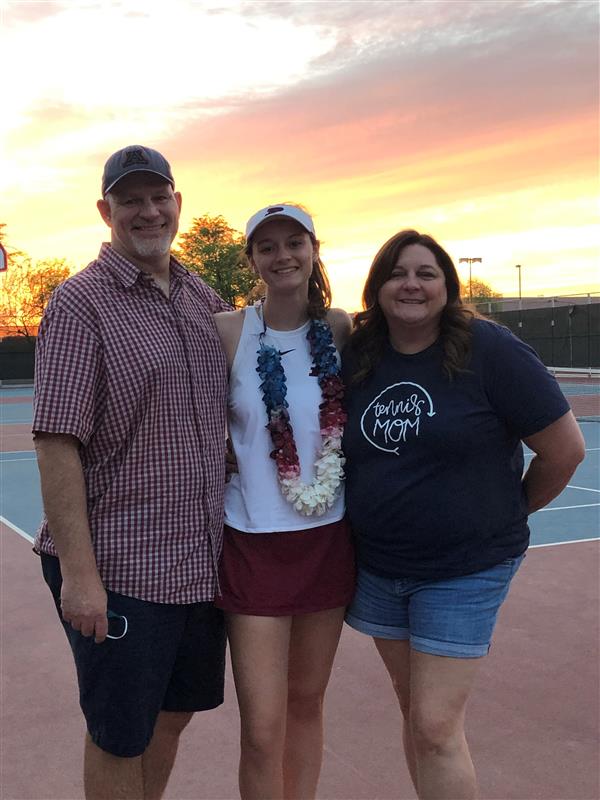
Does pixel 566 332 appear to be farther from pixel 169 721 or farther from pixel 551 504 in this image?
pixel 169 721

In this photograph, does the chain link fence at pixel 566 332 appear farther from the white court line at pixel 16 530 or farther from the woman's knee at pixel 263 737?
the woman's knee at pixel 263 737

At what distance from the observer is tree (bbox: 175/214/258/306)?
47.9 meters

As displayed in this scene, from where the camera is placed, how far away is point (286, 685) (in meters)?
2.71

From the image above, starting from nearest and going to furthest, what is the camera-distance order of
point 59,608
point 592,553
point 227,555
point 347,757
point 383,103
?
point 59,608 → point 227,555 → point 347,757 → point 592,553 → point 383,103

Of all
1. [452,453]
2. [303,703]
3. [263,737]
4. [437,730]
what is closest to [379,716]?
[303,703]

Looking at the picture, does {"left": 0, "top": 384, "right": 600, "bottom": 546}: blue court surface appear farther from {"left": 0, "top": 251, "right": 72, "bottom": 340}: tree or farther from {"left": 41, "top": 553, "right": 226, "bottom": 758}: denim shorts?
{"left": 0, "top": 251, "right": 72, "bottom": 340}: tree

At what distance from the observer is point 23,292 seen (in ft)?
162

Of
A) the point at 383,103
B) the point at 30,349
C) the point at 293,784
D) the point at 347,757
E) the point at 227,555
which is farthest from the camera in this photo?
the point at 30,349

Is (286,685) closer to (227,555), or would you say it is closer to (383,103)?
(227,555)

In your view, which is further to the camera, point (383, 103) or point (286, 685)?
point (383, 103)

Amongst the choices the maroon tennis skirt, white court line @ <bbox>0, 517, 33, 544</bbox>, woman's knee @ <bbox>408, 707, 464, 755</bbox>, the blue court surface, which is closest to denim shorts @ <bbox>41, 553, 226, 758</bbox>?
the maroon tennis skirt

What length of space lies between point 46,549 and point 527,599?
3600 millimetres

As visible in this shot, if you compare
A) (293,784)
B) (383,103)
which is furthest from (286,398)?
(383,103)

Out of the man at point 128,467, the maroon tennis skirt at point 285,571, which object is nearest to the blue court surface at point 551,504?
the maroon tennis skirt at point 285,571
